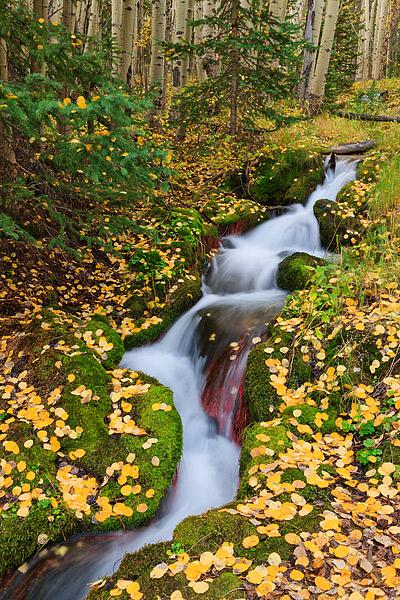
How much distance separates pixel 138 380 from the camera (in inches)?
155

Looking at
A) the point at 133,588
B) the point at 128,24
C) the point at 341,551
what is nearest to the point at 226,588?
the point at 133,588

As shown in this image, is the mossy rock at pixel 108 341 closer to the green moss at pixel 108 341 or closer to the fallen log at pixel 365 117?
the green moss at pixel 108 341

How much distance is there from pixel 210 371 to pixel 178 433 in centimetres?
113

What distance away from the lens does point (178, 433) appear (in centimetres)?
338

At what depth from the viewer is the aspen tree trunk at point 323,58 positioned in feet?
31.7

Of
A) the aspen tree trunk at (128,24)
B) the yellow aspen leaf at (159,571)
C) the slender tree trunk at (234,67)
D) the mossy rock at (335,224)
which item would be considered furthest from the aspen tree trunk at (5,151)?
the mossy rock at (335,224)

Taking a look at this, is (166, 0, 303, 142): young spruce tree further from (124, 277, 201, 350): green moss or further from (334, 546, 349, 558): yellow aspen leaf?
(334, 546, 349, 558): yellow aspen leaf

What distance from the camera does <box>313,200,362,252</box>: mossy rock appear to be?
5.89 m

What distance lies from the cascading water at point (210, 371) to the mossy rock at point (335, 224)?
0.64 ft

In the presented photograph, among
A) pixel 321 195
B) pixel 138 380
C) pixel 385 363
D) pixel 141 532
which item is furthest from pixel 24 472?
pixel 321 195

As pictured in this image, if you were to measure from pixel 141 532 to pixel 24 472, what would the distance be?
100cm

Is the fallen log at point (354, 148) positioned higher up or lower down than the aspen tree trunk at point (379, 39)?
lower down

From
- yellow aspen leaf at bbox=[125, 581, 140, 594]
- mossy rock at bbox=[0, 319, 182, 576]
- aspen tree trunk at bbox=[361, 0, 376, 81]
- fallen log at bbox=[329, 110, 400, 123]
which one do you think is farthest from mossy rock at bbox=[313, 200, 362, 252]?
aspen tree trunk at bbox=[361, 0, 376, 81]

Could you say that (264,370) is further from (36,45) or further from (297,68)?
(297,68)
